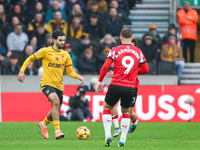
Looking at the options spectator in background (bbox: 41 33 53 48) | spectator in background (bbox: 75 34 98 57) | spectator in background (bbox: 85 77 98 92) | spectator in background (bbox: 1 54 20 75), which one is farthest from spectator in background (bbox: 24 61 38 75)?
spectator in background (bbox: 85 77 98 92)

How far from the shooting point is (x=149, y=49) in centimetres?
1784

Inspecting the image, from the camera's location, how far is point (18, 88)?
17234 mm

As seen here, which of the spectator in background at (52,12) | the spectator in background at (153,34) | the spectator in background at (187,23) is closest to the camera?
the spectator in background at (153,34)

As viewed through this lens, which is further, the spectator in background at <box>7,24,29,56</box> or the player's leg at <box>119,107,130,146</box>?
the spectator in background at <box>7,24,29,56</box>

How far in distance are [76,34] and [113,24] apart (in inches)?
66.6

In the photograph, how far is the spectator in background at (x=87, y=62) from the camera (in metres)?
17.4

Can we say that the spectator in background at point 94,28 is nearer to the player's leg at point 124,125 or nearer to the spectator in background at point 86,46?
the spectator in background at point 86,46

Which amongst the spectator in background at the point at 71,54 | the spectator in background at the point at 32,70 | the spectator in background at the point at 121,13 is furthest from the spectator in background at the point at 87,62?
the spectator in background at the point at 121,13

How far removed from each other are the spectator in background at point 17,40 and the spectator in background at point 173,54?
5815 millimetres

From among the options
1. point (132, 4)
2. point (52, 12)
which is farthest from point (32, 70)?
point (132, 4)

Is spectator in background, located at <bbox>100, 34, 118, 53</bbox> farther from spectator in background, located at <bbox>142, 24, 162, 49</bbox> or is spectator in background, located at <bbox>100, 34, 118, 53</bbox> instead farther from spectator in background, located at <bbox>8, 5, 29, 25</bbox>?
spectator in background, located at <bbox>8, 5, 29, 25</bbox>

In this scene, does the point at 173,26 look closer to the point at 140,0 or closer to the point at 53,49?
the point at 140,0

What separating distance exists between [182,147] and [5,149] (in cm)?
299

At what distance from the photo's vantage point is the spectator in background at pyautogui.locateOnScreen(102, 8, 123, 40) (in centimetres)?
1847
